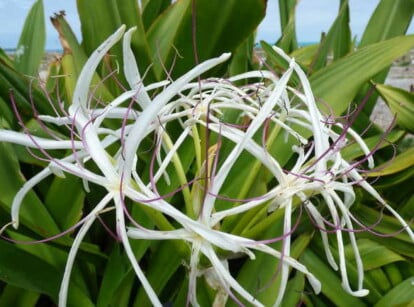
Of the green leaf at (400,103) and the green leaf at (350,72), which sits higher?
the green leaf at (350,72)

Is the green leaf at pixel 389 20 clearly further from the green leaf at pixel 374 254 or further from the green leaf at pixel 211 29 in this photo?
the green leaf at pixel 211 29

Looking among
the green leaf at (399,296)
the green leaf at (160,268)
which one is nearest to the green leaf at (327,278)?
the green leaf at (399,296)

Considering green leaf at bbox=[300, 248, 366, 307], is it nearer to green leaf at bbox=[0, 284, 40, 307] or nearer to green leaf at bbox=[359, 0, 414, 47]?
green leaf at bbox=[0, 284, 40, 307]

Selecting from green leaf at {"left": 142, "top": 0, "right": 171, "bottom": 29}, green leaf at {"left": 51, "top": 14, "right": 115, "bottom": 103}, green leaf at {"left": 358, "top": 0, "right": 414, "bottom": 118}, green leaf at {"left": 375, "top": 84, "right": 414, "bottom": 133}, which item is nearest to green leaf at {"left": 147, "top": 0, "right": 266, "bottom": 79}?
green leaf at {"left": 51, "top": 14, "right": 115, "bottom": 103}

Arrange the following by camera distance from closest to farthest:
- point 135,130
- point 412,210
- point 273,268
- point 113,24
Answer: point 135,130
point 273,268
point 113,24
point 412,210

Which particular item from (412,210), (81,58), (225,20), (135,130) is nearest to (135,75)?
(135,130)

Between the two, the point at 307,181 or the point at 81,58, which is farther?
the point at 81,58

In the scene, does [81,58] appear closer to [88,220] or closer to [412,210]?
[88,220]
